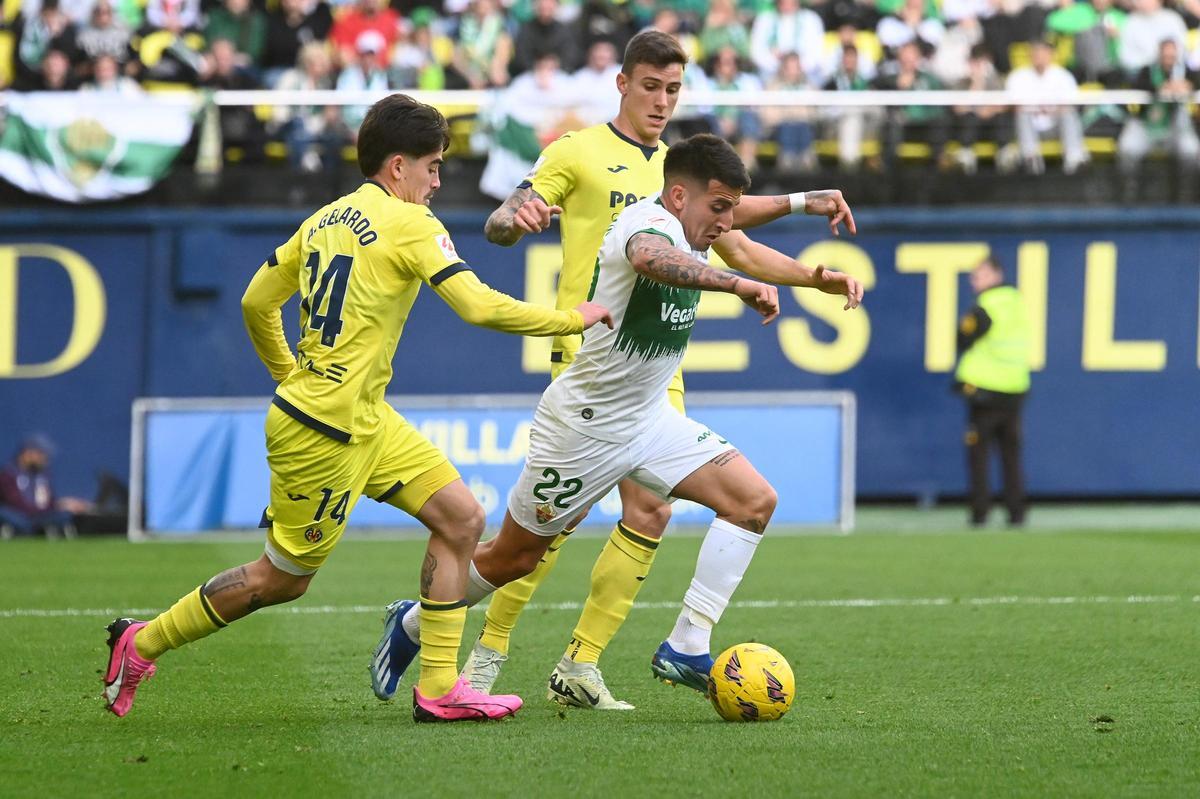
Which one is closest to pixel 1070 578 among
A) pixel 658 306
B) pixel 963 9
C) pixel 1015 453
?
pixel 1015 453

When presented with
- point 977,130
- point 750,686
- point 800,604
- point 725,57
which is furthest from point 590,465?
point 977,130

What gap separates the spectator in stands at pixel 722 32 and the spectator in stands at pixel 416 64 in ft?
8.29

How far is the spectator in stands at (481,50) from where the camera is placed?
53.8ft

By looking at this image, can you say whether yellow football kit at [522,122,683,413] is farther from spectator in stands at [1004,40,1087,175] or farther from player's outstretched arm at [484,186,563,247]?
spectator in stands at [1004,40,1087,175]

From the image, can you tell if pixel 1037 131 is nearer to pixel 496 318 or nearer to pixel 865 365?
pixel 865 365

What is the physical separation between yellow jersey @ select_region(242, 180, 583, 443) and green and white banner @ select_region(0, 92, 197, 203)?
33.3 feet

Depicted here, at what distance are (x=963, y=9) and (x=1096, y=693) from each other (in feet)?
40.0

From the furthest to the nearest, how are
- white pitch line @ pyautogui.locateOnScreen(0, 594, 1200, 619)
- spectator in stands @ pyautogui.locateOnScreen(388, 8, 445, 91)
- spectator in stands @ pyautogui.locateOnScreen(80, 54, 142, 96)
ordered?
spectator in stands @ pyautogui.locateOnScreen(388, 8, 445, 91), spectator in stands @ pyautogui.locateOnScreen(80, 54, 142, 96), white pitch line @ pyautogui.locateOnScreen(0, 594, 1200, 619)

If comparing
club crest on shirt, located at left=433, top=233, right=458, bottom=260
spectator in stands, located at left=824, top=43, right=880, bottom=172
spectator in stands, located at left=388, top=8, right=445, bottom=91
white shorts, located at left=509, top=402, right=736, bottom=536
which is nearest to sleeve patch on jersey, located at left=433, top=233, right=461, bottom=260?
club crest on shirt, located at left=433, top=233, right=458, bottom=260

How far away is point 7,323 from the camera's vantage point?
15.6 m

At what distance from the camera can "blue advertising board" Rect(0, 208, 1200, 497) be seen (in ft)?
52.1

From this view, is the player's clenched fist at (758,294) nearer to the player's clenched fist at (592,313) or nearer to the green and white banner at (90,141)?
the player's clenched fist at (592,313)

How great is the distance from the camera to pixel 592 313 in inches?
220

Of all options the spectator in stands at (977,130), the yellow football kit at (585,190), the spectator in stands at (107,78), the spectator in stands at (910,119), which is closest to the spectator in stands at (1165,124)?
the spectator in stands at (977,130)
